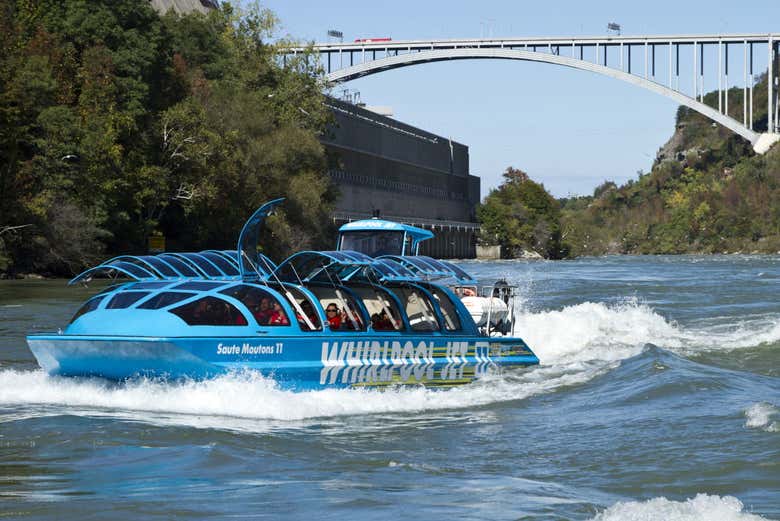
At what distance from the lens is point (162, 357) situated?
1688 cm

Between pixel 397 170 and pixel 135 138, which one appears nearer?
pixel 135 138

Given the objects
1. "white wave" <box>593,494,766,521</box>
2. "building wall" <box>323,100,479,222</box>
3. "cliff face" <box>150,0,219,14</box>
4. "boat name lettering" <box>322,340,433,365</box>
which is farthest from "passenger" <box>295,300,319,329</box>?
"cliff face" <box>150,0,219,14</box>

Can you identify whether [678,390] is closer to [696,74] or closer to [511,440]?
[511,440]

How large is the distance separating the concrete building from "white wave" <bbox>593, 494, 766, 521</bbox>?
258 feet

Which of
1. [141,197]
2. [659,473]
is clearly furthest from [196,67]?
[659,473]

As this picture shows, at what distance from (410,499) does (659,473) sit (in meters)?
2.91

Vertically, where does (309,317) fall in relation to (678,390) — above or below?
above

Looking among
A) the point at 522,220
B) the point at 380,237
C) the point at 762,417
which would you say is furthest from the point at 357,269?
the point at 522,220

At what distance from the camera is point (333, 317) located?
19.1m

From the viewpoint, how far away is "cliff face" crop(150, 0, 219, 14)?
103875mm

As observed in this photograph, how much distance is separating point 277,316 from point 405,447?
3.82 m

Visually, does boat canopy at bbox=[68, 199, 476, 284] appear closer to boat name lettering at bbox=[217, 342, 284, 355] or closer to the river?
boat name lettering at bbox=[217, 342, 284, 355]

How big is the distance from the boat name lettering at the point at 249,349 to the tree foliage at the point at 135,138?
Result: 38918mm

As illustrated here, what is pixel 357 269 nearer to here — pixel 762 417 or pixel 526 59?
pixel 762 417
